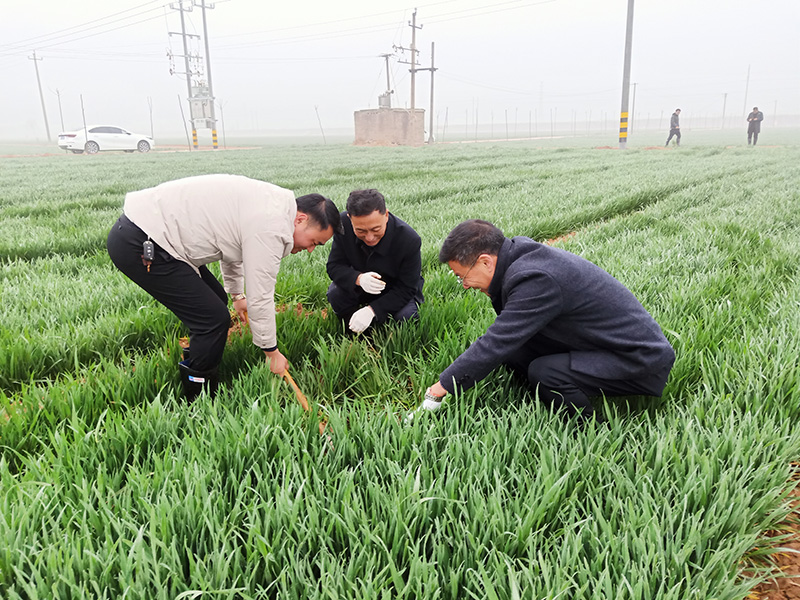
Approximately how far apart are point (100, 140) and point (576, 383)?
34.7m

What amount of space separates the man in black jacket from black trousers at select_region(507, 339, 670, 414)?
1366 millimetres

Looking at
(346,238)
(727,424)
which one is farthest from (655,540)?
(346,238)

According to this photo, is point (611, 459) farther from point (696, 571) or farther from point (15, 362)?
point (15, 362)

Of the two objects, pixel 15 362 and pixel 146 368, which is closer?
pixel 146 368

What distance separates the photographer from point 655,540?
1481 millimetres

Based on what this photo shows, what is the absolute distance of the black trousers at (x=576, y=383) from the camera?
2168 millimetres

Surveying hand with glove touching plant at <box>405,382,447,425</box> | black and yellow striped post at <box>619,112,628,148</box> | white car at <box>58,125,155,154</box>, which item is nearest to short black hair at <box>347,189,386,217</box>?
hand with glove touching plant at <box>405,382,447,425</box>

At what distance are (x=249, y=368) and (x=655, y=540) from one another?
2.15m

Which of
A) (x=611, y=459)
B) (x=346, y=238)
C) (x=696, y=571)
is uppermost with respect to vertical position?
(x=346, y=238)

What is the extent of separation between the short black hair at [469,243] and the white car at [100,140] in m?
34.1

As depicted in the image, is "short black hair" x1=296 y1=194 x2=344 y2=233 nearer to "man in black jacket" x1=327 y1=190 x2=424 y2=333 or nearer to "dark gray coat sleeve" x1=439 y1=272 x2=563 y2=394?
"man in black jacket" x1=327 y1=190 x2=424 y2=333

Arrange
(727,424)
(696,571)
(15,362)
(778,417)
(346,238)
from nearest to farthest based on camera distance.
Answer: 1. (696,571)
2. (727,424)
3. (778,417)
4. (15,362)
5. (346,238)

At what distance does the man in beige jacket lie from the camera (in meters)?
2.44

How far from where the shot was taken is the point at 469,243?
81.7 inches
